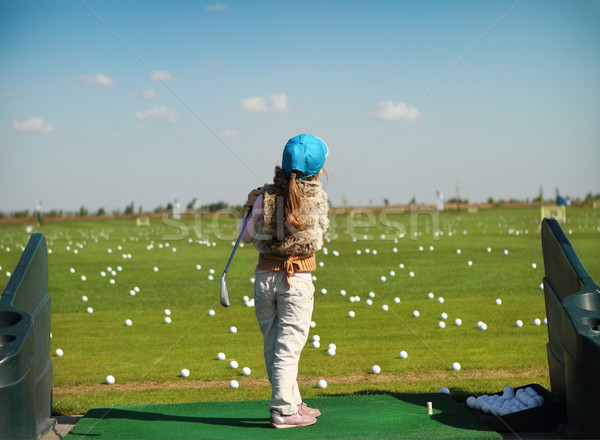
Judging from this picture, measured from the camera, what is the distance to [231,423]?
5.98 m

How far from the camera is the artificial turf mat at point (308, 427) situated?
5.50m

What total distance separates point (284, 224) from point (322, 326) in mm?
6373

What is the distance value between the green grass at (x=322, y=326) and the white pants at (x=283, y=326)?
6.34 feet

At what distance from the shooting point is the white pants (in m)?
5.64

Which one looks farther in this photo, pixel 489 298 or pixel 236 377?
pixel 489 298

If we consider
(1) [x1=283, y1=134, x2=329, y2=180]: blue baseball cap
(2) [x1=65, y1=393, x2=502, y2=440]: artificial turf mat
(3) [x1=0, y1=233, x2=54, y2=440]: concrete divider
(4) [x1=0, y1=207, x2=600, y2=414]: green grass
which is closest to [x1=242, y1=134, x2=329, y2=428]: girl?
(1) [x1=283, y1=134, x2=329, y2=180]: blue baseball cap

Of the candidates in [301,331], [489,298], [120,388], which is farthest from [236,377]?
[489,298]

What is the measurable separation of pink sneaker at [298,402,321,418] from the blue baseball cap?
204 cm

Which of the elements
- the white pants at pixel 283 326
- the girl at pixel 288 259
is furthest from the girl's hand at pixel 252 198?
the white pants at pixel 283 326

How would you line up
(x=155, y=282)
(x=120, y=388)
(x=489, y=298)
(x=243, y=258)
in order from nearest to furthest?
(x=120, y=388), (x=489, y=298), (x=155, y=282), (x=243, y=258)

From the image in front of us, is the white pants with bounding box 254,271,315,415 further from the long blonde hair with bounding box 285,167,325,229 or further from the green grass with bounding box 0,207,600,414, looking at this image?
the green grass with bounding box 0,207,600,414

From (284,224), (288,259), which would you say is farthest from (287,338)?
(284,224)

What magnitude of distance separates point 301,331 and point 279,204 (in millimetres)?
1108

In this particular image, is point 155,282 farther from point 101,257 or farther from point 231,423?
point 231,423
